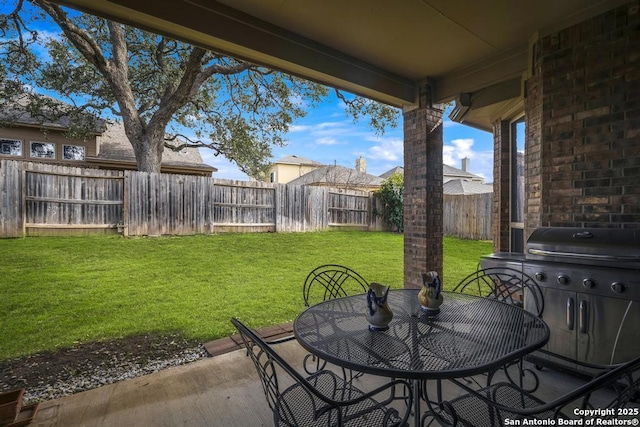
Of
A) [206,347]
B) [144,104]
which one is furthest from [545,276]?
[144,104]

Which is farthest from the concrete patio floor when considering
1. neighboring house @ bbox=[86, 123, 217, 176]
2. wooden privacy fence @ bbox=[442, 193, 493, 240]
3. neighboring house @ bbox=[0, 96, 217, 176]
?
neighboring house @ bbox=[86, 123, 217, 176]

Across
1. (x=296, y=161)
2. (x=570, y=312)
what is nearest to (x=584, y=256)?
(x=570, y=312)

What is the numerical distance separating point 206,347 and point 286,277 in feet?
8.23

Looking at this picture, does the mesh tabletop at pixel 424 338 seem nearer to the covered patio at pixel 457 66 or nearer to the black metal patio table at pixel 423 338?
the black metal patio table at pixel 423 338

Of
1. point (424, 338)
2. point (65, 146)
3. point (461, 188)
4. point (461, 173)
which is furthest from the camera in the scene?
A: point (461, 173)

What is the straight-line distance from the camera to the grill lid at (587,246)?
6.86 feet

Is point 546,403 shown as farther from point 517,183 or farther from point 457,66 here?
point 517,183

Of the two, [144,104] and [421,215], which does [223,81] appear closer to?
[144,104]

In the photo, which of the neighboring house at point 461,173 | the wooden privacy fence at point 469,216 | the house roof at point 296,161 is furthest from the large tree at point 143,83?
the house roof at point 296,161

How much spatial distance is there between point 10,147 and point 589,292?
14879 millimetres

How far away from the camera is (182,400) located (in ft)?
7.00

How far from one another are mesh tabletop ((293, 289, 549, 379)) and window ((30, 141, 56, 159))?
518 inches

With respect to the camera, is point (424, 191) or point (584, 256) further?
point (424, 191)

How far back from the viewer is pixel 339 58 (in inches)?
128
